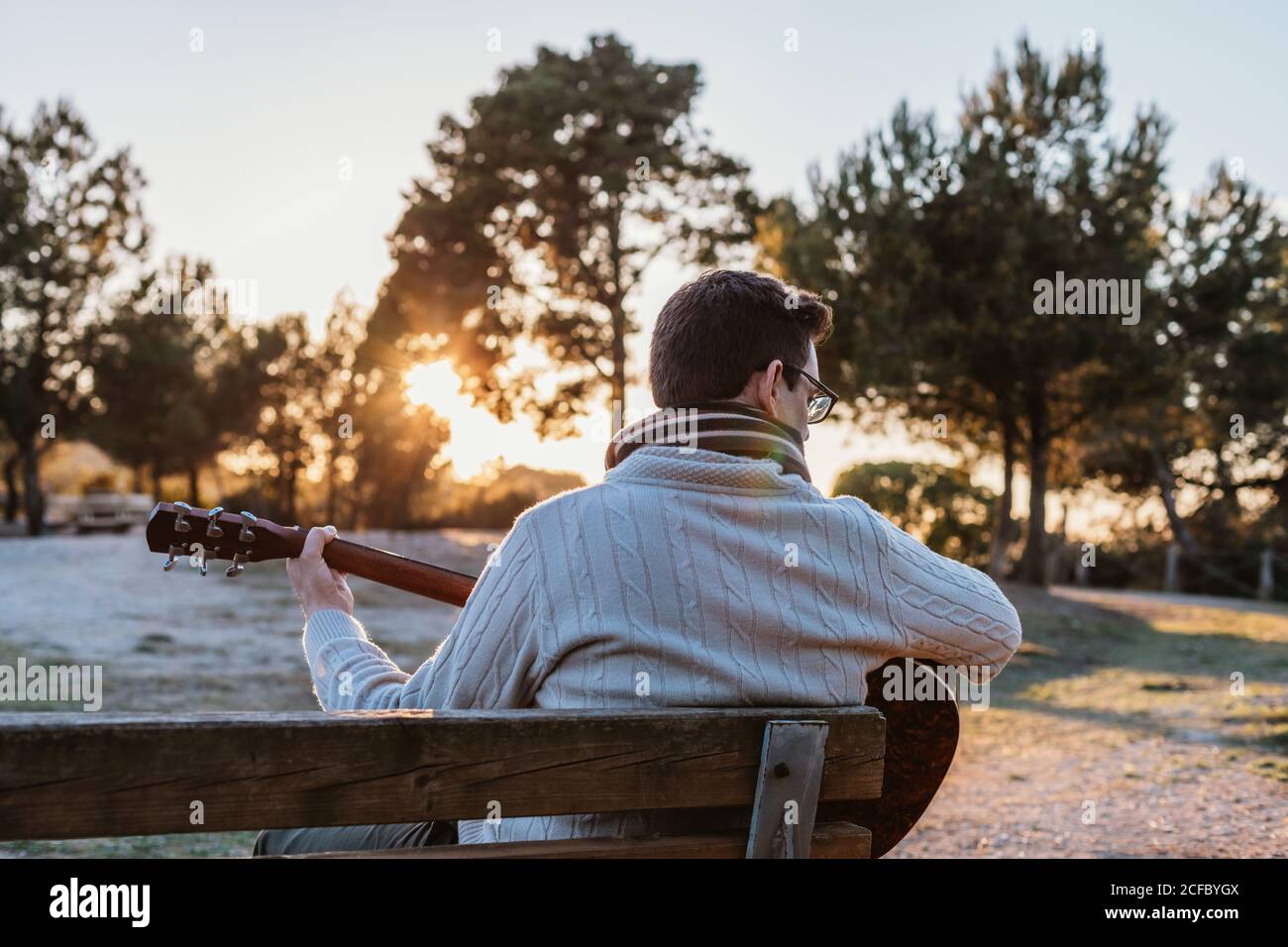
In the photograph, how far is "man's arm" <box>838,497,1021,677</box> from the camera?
91.6 inches

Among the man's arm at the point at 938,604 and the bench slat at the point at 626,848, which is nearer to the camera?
the bench slat at the point at 626,848

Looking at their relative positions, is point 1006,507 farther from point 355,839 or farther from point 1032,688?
point 355,839

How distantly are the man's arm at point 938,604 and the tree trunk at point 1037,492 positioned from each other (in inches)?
859

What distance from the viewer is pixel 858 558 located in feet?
7.48

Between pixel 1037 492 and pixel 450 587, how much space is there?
74.0 feet

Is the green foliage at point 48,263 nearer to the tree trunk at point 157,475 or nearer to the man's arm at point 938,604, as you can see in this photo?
the tree trunk at point 157,475

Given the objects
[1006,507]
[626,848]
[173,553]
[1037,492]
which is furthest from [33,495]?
[626,848]

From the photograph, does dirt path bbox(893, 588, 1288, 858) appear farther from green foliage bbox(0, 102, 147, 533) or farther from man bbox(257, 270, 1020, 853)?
green foliage bbox(0, 102, 147, 533)

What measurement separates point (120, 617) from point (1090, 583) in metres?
27.2

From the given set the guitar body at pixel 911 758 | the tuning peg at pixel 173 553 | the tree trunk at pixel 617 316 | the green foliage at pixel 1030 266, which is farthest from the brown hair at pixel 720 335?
the tree trunk at pixel 617 316

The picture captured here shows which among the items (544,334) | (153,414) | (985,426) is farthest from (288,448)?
(985,426)

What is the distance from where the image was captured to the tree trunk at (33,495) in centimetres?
3284

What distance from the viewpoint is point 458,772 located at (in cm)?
177

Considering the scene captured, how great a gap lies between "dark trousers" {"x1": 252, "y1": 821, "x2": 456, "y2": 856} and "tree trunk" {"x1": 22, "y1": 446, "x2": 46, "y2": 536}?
34.3 meters
